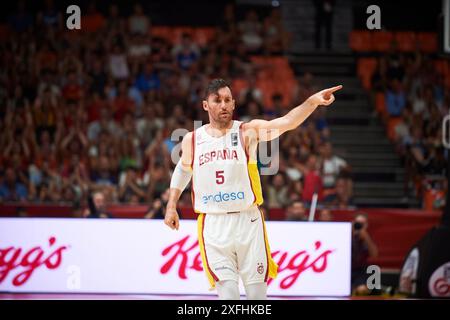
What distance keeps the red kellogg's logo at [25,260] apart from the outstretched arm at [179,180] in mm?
4278

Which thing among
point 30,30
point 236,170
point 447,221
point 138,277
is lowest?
point 138,277

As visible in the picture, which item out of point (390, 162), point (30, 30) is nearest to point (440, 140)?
point (390, 162)

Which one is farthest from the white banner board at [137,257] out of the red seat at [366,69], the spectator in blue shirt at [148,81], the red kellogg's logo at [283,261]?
the red seat at [366,69]

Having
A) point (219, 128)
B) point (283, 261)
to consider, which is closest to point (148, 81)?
point (283, 261)

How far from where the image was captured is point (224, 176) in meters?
6.52

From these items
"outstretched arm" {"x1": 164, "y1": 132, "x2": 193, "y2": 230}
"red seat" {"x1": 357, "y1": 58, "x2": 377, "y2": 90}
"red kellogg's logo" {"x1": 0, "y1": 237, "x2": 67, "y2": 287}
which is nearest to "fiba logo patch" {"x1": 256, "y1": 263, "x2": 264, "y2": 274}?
"outstretched arm" {"x1": 164, "y1": 132, "x2": 193, "y2": 230}

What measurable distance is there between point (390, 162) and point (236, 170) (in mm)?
10586

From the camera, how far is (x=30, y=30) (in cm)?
1716

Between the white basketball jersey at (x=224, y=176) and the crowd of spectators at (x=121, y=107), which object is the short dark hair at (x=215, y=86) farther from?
the crowd of spectators at (x=121, y=107)

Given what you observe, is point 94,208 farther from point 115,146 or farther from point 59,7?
point 59,7

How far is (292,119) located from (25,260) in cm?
565

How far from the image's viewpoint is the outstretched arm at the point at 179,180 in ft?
21.9

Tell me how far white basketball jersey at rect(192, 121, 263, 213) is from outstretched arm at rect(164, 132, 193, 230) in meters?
0.14

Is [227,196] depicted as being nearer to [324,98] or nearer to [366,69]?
[324,98]
